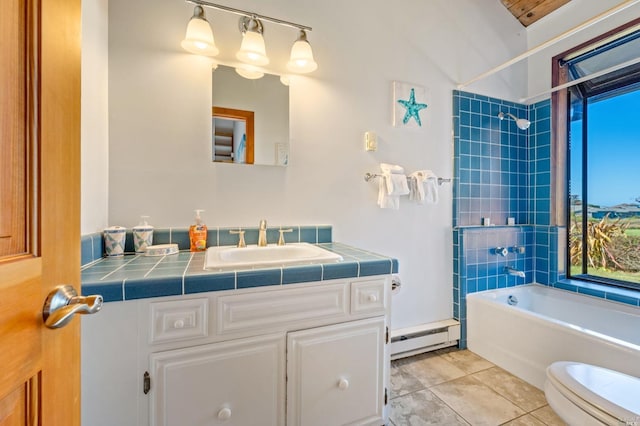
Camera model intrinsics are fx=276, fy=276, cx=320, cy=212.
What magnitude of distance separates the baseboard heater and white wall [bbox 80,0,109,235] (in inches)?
73.9

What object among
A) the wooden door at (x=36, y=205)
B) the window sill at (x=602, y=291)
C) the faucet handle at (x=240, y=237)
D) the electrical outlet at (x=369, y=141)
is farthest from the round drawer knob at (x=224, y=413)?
the window sill at (x=602, y=291)

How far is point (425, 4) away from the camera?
208 cm

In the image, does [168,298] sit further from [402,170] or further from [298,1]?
[298,1]

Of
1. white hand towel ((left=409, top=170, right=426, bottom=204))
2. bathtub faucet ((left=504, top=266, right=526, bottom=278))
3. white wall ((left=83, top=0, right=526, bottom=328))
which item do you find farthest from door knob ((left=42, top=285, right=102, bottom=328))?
bathtub faucet ((left=504, top=266, right=526, bottom=278))

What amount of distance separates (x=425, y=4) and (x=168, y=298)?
2.55 m

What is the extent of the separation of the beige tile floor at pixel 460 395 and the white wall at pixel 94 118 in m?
1.74

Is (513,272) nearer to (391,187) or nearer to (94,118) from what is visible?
(391,187)

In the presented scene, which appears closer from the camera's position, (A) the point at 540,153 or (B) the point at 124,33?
(B) the point at 124,33

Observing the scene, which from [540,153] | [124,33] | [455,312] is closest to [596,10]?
[540,153]

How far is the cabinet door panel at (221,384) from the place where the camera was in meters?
0.94

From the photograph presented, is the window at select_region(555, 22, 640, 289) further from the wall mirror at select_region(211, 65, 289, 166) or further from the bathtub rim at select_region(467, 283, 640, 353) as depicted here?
the wall mirror at select_region(211, 65, 289, 166)

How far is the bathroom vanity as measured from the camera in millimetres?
893

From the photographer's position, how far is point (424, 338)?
2.02m

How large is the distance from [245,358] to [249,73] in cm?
146
